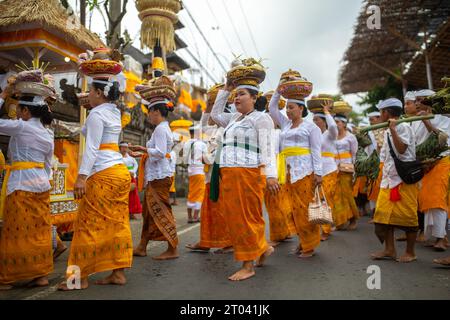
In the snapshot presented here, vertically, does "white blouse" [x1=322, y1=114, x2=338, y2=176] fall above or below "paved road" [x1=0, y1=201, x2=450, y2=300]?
above

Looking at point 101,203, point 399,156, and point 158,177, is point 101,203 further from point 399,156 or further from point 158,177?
point 399,156

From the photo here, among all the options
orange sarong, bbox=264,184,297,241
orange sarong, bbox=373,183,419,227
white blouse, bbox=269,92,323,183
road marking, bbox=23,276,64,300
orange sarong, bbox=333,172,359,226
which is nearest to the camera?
road marking, bbox=23,276,64,300

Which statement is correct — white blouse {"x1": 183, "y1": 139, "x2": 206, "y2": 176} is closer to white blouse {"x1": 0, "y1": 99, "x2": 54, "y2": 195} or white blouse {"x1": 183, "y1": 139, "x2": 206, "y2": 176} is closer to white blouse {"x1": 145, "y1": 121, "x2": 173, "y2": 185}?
white blouse {"x1": 145, "y1": 121, "x2": 173, "y2": 185}

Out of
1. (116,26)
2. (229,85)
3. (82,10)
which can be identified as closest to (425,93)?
(229,85)

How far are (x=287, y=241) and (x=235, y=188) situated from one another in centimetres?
277

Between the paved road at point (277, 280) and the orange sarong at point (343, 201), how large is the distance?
65.9 inches

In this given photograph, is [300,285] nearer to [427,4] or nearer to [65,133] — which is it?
[65,133]

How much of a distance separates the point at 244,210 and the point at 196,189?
4839 mm

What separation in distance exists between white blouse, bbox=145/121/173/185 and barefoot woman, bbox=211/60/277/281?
1.03 meters

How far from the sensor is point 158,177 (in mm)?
5004

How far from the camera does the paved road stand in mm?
3289

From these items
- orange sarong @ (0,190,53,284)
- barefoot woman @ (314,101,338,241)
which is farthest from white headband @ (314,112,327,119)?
orange sarong @ (0,190,53,284)

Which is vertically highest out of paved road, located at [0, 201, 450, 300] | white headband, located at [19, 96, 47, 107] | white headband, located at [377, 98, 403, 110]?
white headband, located at [377, 98, 403, 110]

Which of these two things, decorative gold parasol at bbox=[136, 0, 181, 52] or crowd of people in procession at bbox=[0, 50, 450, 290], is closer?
crowd of people in procession at bbox=[0, 50, 450, 290]
